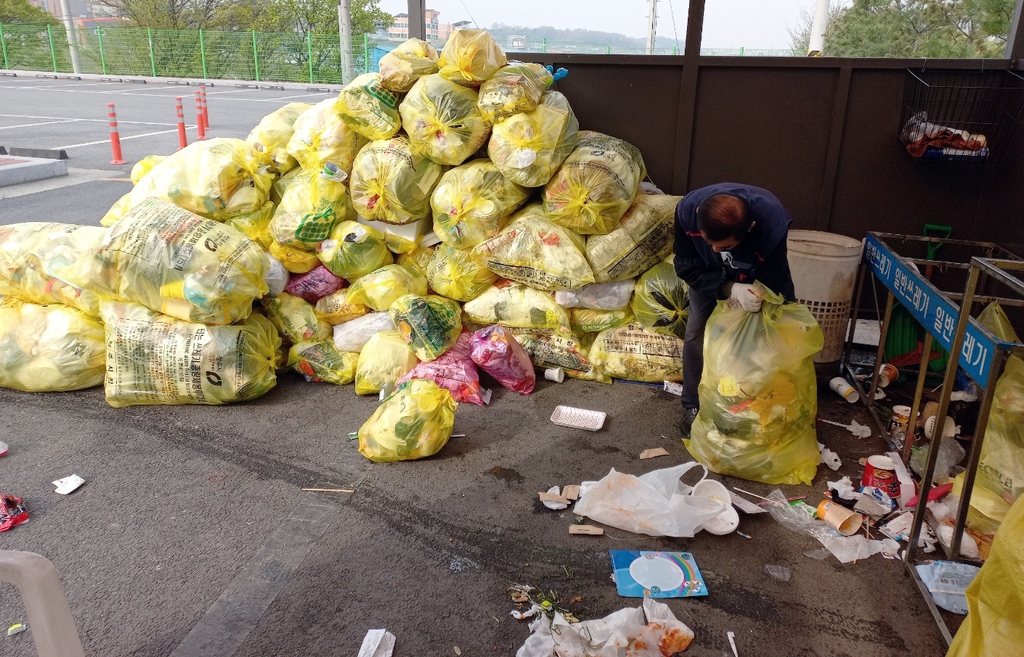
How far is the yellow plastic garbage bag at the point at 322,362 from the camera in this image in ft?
13.2

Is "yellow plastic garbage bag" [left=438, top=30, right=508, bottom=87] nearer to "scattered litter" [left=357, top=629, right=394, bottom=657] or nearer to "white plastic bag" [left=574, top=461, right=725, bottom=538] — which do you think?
"white plastic bag" [left=574, top=461, right=725, bottom=538]

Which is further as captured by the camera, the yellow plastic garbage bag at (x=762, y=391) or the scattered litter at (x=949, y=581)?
the yellow plastic garbage bag at (x=762, y=391)

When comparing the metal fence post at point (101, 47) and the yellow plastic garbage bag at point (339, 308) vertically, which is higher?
the metal fence post at point (101, 47)

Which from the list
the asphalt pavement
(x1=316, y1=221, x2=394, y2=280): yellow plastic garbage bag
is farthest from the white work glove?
(x1=316, y1=221, x2=394, y2=280): yellow plastic garbage bag

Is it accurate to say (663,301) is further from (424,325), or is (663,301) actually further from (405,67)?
(405,67)

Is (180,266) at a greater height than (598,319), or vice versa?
(180,266)

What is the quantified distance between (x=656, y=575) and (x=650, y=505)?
32 cm

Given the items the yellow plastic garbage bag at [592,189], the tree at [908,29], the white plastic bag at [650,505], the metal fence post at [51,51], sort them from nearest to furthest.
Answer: the white plastic bag at [650,505] < the yellow plastic garbage bag at [592,189] < the tree at [908,29] < the metal fence post at [51,51]

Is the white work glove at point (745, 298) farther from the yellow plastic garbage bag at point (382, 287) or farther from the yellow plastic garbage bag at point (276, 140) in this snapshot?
the yellow plastic garbage bag at point (276, 140)

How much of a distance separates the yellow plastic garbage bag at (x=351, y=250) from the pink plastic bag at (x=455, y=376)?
720mm

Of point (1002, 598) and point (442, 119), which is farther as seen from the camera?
point (442, 119)

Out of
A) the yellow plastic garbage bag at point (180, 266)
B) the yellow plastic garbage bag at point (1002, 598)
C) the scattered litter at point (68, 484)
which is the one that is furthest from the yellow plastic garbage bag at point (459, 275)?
the yellow plastic garbage bag at point (1002, 598)

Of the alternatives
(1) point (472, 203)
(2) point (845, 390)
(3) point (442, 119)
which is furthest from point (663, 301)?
(3) point (442, 119)

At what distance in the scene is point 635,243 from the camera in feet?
12.6
